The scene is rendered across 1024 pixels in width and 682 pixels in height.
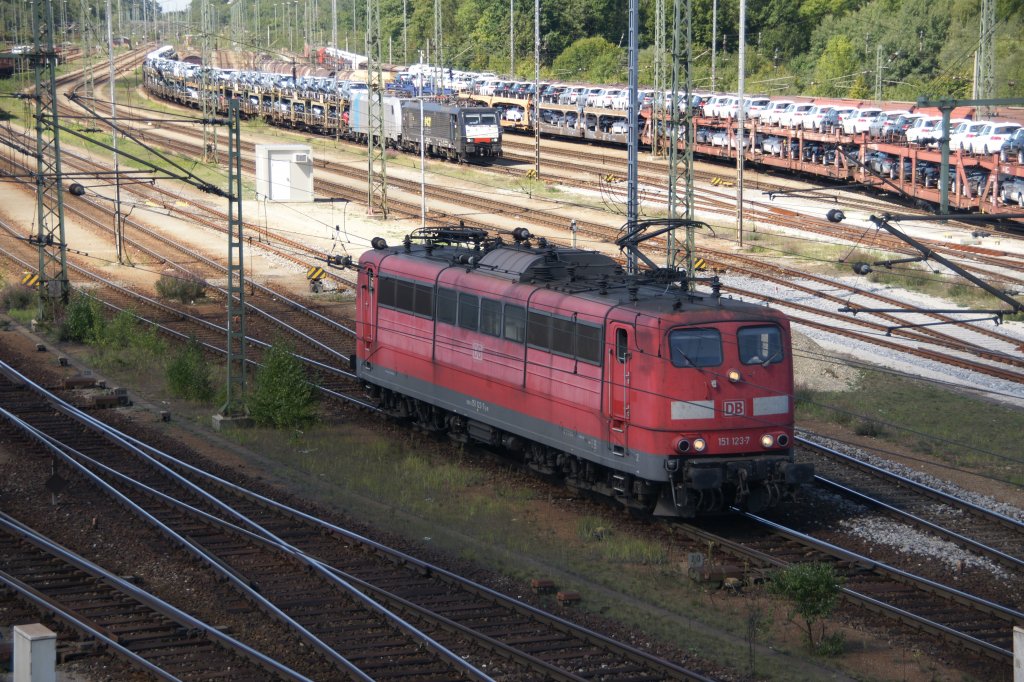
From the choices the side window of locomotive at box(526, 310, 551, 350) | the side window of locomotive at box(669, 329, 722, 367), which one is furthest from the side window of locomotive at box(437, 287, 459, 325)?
the side window of locomotive at box(669, 329, 722, 367)

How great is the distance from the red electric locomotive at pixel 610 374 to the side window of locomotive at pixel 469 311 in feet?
0.13

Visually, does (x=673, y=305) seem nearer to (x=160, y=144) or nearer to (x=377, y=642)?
(x=377, y=642)

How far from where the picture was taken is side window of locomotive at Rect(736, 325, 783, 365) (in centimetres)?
1759

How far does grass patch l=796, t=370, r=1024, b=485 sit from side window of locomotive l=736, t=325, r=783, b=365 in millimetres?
5042

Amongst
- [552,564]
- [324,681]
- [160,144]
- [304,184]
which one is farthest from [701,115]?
[324,681]

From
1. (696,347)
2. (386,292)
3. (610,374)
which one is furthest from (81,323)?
(696,347)

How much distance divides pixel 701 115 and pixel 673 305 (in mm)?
50423

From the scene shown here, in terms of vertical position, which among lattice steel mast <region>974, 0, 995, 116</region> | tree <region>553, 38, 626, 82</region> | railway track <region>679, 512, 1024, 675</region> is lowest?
railway track <region>679, 512, 1024, 675</region>

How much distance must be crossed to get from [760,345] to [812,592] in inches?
181

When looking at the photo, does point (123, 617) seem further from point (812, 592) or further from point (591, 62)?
point (591, 62)

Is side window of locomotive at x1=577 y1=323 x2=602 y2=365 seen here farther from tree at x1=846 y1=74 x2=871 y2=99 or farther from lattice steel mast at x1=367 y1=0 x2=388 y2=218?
tree at x1=846 y1=74 x2=871 y2=99

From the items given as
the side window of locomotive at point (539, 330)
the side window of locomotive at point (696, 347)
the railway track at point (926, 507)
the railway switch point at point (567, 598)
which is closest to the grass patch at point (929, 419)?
the railway track at point (926, 507)

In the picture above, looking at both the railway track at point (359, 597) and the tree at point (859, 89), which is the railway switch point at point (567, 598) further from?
the tree at point (859, 89)

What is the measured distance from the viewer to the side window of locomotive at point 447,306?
70.8ft
